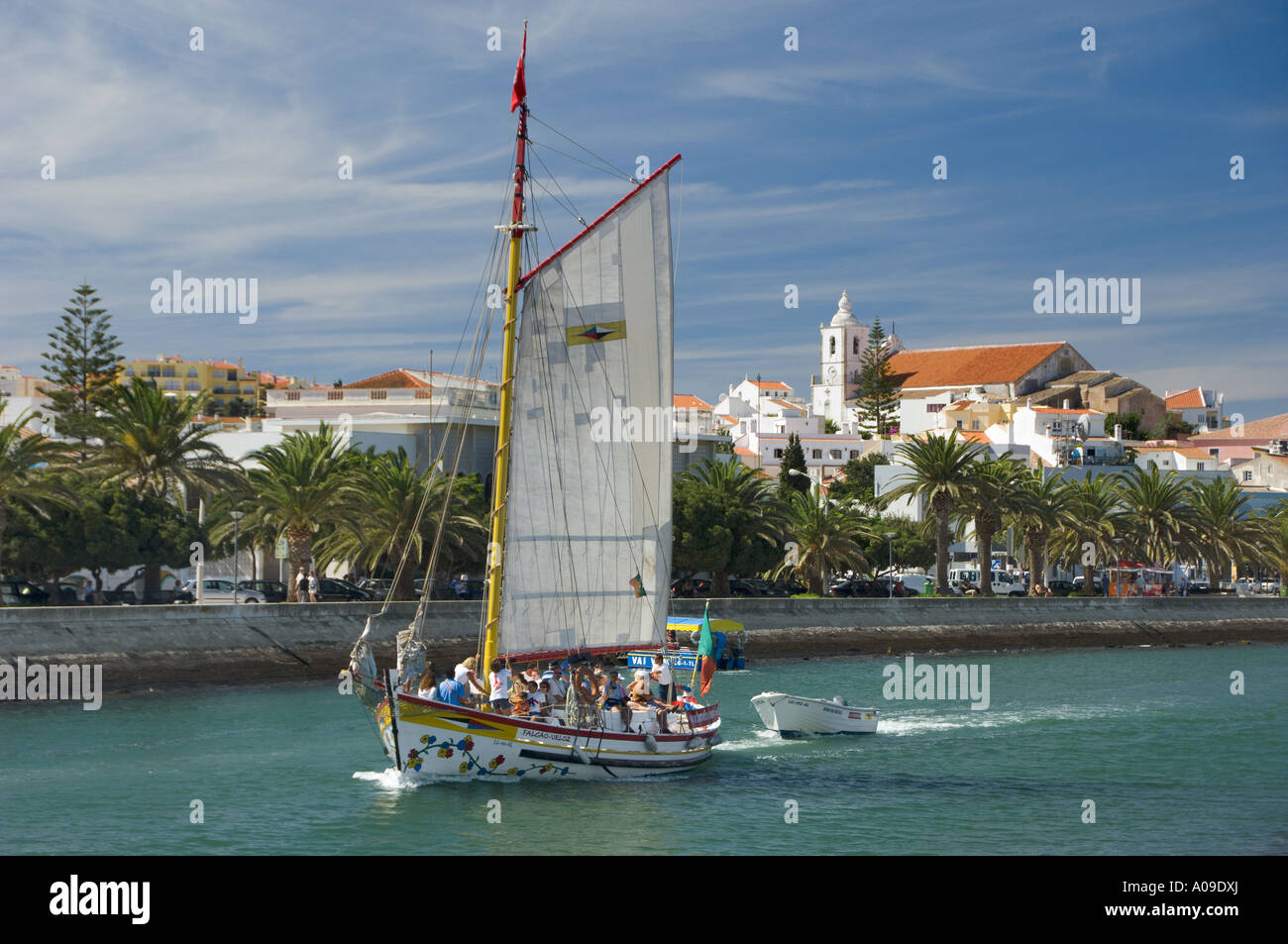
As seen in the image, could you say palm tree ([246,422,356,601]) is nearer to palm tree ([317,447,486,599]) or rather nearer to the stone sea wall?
palm tree ([317,447,486,599])

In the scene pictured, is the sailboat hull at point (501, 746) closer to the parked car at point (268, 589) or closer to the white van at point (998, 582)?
the parked car at point (268, 589)

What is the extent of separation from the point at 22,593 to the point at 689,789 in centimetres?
3616

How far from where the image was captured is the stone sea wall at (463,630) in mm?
47062

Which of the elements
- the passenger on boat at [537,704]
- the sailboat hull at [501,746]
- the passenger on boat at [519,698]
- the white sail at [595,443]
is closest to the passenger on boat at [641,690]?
the white sail at [595,443]

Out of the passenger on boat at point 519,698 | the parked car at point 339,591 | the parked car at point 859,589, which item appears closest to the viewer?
the passenger on boat at point 519,698

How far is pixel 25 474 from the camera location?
50.8 m

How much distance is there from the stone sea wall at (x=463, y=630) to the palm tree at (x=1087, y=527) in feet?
15.6

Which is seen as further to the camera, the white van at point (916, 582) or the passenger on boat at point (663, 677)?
the white van at point (916, 582)

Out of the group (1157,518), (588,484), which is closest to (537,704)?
(588,484)

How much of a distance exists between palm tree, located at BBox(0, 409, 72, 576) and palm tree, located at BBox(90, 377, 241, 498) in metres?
4.74

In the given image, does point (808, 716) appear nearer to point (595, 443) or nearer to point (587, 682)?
point (587, 682)

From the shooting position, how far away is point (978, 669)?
6469 cm
